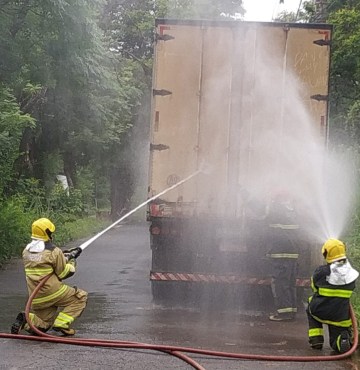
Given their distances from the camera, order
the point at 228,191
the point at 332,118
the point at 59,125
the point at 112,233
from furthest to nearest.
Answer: the point at 112,233, the point at 59,125, the point at 332,118, the point at 228,191

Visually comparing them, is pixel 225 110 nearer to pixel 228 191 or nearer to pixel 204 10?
pixel 228 191

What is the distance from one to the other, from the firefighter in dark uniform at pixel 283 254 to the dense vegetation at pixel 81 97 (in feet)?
10.7

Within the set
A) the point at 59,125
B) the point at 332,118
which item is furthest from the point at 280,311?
the point at 59,125

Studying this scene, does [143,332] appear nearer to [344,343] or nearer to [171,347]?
[171,347]

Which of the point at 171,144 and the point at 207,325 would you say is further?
the point at 171,144

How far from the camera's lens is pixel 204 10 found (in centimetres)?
2992

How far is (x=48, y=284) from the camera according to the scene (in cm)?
748

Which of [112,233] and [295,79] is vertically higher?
[295,79]

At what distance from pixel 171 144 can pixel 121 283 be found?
3.47 m

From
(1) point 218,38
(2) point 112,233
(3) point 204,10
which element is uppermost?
(3) point 204,10

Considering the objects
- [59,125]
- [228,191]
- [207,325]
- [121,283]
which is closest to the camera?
[207,325]

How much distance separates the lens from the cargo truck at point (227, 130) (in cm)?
984

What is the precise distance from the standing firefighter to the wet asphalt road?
0.73 feet

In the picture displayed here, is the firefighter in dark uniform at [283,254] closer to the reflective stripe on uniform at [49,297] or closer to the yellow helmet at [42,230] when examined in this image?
the reflective stripe on uniform at [49,297]
